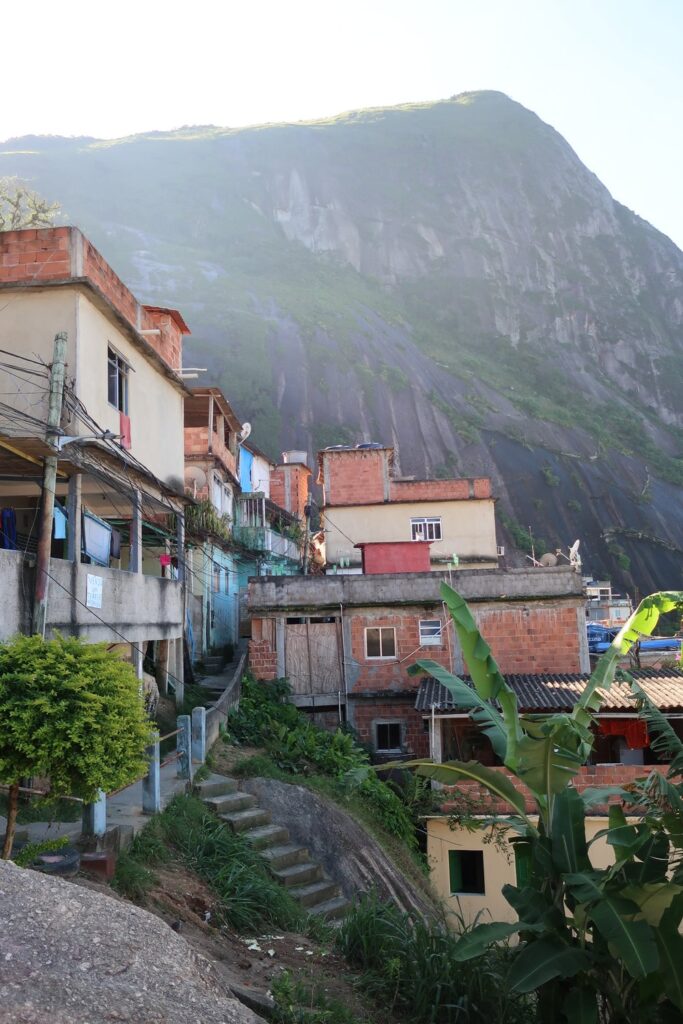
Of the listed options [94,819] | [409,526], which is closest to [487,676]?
[94,819]

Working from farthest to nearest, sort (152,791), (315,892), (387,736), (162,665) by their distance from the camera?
(387,736) → (162,665) → (315,892) → (152,791)

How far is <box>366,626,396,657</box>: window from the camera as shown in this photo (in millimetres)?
22859

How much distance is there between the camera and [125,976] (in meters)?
4.95

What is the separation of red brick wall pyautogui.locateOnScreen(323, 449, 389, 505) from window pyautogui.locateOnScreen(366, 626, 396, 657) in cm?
1191

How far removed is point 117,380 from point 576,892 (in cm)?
1251

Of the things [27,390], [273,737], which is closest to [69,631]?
[27,390]

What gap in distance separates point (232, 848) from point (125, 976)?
5.85 m

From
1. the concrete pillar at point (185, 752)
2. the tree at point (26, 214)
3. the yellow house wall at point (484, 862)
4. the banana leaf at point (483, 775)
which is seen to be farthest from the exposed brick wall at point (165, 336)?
the tree at point (26, 214)

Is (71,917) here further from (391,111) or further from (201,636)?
(391,111)

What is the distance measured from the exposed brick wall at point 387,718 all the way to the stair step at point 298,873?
1010 centimetres

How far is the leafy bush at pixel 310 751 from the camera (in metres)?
17.0

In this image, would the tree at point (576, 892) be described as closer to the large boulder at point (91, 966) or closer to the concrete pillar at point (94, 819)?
the large boulder at point (91, 966)

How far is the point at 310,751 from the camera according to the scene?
716 inches

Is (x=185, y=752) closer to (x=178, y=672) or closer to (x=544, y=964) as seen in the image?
(x=178, y=672)
